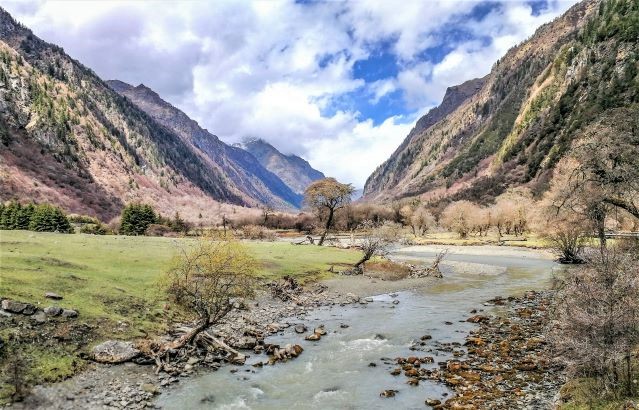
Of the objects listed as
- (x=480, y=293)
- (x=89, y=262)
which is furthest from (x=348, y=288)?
(x=89, y=262)

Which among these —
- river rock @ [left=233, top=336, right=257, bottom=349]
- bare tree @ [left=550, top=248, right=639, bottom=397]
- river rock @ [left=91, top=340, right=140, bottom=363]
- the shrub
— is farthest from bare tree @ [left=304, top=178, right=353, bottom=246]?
bare tree @ [left=550, top=248, right=639, bottom=397]

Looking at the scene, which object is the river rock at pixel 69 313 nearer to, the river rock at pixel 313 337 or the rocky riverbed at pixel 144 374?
the rocky riverbed at pixel 144 374

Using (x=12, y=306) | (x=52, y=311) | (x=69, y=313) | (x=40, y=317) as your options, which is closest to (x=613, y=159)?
(x=69, y=313)

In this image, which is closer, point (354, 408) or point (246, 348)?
point (354, 408)

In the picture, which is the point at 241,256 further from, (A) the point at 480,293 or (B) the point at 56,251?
(A) the point at 480,293

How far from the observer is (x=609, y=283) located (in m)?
18.1

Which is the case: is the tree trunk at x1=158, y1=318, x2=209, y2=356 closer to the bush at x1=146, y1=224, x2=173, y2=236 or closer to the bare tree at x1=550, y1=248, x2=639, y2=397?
the bare tree at x1=550, y1=248, x2=639, y2=397

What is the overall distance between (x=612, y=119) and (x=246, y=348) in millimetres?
28798

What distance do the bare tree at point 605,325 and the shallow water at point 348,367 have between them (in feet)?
24.1

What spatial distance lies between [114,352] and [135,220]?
298ft

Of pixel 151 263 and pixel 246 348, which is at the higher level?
pixel 151 263

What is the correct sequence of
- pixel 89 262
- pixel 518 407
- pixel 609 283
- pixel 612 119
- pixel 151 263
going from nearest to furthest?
pixel 609 283, pixel 518 407, pixel 612 119, pixel 89 262, pixel 151 263

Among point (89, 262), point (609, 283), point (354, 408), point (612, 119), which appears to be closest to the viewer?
point (609, 283)

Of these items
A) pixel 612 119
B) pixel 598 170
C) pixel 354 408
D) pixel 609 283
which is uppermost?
pixel 612 119
